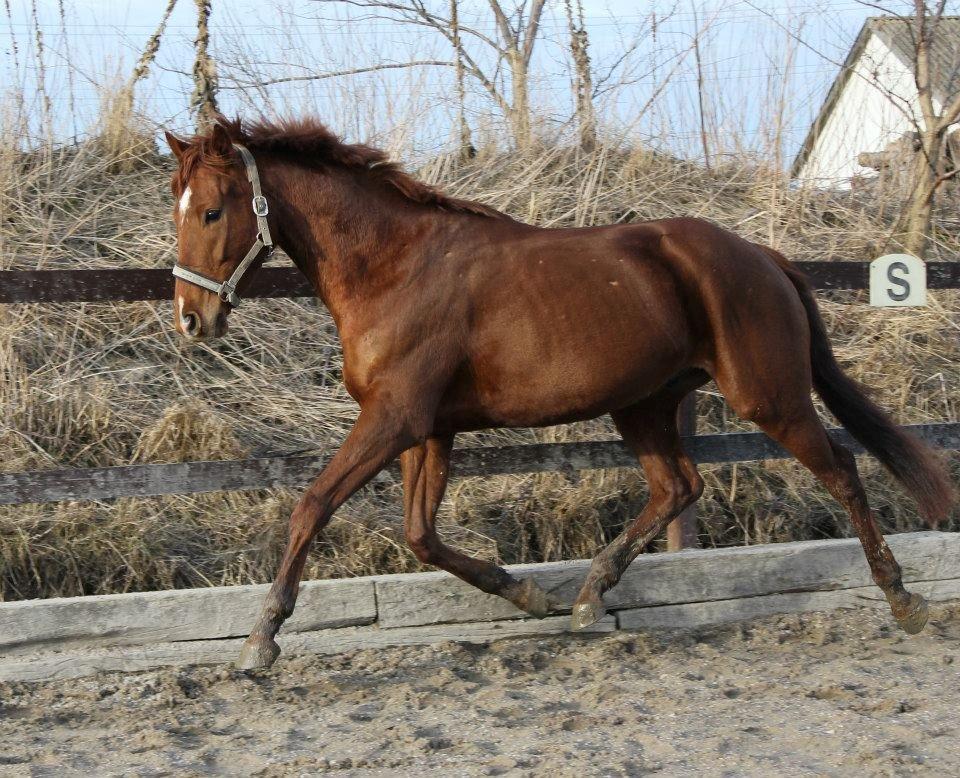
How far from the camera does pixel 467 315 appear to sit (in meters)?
3.74

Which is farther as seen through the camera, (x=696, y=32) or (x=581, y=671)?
(x=696, y=32)

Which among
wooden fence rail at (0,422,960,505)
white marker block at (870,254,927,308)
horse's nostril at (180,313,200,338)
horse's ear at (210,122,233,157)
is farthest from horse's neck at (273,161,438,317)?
white marker block at (870,254,927,308)

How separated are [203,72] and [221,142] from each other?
3685 millimetres

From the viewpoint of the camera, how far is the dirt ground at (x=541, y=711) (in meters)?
2.89

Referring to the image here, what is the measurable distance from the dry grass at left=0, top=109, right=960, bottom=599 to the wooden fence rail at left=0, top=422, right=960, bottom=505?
1.53 ft

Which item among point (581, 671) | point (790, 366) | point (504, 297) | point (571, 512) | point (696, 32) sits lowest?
point (581, 671)

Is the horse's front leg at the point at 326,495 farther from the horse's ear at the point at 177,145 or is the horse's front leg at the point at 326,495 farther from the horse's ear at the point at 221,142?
the horse's ear at the point at 177,145

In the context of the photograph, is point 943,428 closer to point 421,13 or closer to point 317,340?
point 317,340

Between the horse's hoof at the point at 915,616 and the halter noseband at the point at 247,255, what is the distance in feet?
8.93

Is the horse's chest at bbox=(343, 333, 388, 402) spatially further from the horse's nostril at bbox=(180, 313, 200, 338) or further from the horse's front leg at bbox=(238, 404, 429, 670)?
the horse's nostril at bbox=(180, 313, 200, 338)

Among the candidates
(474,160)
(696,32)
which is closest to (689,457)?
(474,160)

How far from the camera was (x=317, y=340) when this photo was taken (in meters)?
5.77

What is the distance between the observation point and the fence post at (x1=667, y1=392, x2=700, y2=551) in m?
4.59

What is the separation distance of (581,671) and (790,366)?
1.36 meters
